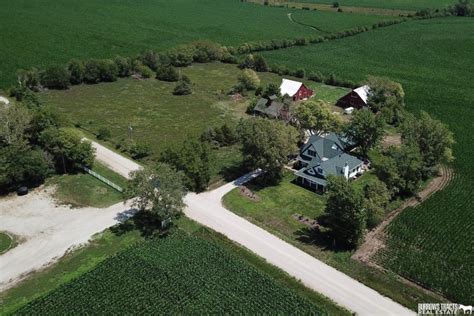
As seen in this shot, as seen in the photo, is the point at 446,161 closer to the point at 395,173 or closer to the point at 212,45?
the point at 395,173

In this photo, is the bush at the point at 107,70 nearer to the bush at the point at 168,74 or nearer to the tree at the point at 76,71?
the tree at the point at 76,71

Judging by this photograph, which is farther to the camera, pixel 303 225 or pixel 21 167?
pixel 21 167

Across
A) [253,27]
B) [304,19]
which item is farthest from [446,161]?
[304,19]

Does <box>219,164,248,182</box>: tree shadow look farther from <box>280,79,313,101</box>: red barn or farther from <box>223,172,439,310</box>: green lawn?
<box>280,79,313,101</box>: red barn

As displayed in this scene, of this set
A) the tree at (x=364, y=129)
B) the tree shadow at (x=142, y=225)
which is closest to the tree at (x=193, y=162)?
the tree shadow at (x=142, y=225)

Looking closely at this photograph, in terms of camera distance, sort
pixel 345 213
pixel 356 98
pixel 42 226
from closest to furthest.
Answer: pixel 345 213 → pixel 42 226 → pixel 356 98

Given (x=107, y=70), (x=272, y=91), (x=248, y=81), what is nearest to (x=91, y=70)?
(x=107, y=70)

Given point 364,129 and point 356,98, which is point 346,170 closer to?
point 364,129

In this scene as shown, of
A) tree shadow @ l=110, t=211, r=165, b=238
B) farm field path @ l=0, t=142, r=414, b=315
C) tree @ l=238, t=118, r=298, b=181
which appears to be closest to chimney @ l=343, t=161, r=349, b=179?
tree @ l=238, t=118, r=298, b=181
